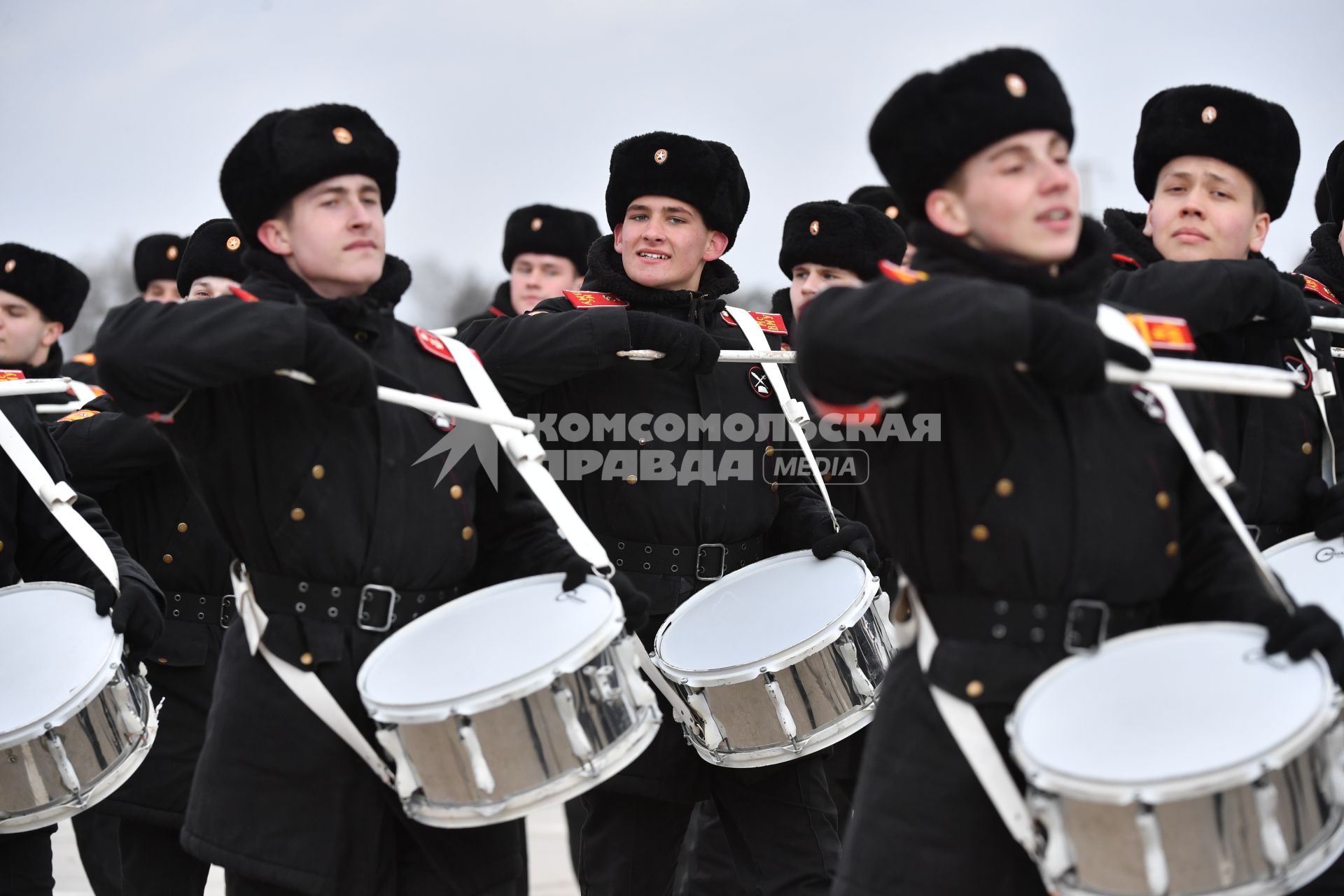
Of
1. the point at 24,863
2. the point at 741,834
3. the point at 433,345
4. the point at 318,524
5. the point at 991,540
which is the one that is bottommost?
the point at 741,834

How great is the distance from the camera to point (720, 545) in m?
4.97

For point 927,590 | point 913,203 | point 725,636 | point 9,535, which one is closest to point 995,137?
point 913,203

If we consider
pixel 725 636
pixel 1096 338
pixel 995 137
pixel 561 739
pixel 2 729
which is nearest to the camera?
pixel 1096 338

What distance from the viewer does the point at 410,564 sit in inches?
148

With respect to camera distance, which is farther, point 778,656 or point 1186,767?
point 778,656

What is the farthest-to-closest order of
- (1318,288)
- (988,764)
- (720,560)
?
(1318,288) → (720,560) → (988,764)

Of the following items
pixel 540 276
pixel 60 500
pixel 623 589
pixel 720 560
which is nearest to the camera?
pixel 623 589

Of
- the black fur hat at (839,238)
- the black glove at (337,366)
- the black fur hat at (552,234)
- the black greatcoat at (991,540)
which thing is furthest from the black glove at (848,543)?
the black fur hat at (552,234)

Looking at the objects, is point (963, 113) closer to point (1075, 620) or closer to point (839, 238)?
point (1075, 620)

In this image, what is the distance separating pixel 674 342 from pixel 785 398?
18.2 inches

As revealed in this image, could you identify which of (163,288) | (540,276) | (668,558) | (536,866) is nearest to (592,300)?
(668,558)

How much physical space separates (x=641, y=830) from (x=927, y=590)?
202cm

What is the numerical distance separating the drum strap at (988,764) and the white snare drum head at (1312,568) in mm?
1064

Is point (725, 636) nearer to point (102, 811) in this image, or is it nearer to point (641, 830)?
point (641, 830)
